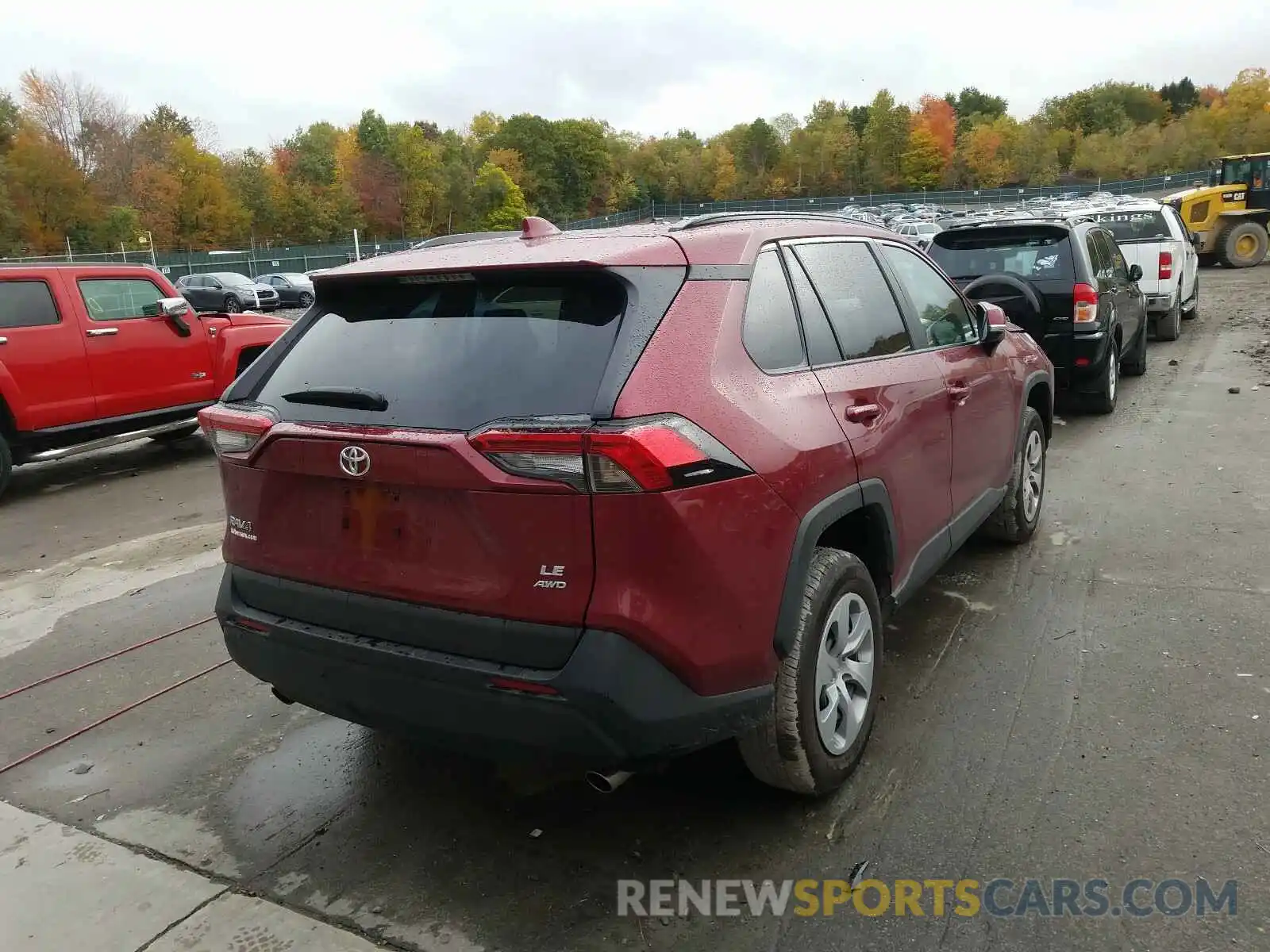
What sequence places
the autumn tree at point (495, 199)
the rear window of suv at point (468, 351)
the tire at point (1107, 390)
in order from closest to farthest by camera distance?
1. the rear window of suv at point (468, 351)
2. the tire at point (1107, 390)
3. the autumn tree at point (495, 199)

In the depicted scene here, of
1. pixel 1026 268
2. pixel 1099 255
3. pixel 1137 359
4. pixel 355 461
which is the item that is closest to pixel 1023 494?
pixel 1026 268

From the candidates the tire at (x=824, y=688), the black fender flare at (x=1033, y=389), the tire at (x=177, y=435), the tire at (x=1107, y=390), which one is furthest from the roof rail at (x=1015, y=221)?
the tire at (x=177, y=435)

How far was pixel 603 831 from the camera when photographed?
290 centimetres

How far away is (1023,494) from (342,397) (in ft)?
12.9

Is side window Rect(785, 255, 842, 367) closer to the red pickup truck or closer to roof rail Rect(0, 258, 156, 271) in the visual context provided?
the red pickup truck

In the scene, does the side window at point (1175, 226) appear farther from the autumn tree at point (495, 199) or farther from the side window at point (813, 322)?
the autumn tree at point (495, 199)

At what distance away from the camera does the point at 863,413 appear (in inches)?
122

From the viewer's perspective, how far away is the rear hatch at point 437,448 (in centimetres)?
230

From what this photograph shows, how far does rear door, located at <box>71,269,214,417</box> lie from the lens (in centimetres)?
809

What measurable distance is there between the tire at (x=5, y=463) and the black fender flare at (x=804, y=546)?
23.8 ft

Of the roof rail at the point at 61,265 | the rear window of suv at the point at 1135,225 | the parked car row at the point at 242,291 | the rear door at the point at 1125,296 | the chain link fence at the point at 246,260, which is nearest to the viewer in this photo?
the roof rail at the point at 61,265

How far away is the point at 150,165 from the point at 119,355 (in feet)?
245

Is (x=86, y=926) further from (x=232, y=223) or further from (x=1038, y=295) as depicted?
(x=232, y=223)

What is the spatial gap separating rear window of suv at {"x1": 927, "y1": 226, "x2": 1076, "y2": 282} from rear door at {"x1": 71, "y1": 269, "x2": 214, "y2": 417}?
7.00m
